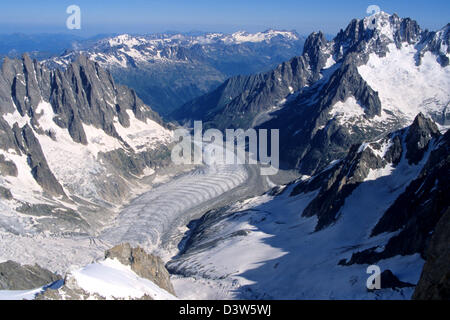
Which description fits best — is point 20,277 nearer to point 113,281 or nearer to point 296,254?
point 113,281

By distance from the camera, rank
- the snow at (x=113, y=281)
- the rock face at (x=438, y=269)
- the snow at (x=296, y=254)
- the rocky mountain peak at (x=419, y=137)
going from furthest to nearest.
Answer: the rocky mountain peak at (x=419, y=137), the snow at (x=296, y=254), the snow at (x=113, y=281), the rock face at (x=438, y=269)

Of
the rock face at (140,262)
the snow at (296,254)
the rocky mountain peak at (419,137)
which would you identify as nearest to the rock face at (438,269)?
the snow at (296,254)

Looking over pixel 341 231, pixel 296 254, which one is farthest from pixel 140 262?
pixel 341 231

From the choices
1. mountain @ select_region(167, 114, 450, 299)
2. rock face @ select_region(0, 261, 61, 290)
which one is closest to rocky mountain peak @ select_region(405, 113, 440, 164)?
mountain @ select_region(167, 114, 450, 299)

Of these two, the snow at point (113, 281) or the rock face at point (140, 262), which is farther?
the rock face at point (140, 262)

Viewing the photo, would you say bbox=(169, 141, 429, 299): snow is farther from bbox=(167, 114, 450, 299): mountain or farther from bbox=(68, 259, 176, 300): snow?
bbox=(68, 259, 176, 300): snow

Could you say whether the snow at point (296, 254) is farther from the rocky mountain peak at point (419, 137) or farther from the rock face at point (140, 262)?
the rock face at point (140, 262)
